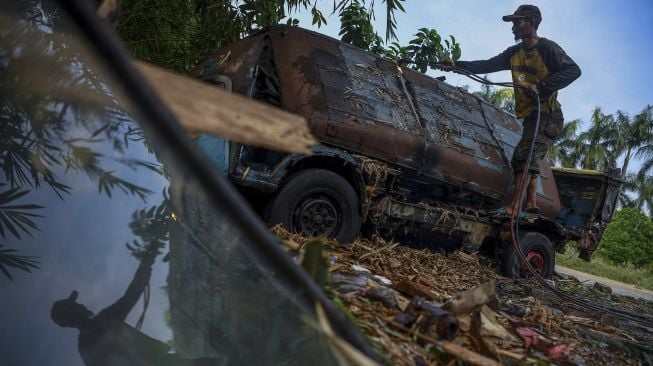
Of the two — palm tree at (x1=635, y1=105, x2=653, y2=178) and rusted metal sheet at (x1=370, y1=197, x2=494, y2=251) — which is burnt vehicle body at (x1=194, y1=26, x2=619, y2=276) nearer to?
rusted metal sheet at (x1=370, y1=197, x2=494, y2=251)

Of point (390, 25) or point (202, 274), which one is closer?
point (202, 274)

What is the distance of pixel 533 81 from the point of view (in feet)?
16.6

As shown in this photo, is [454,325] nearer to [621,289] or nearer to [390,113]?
[390,113]

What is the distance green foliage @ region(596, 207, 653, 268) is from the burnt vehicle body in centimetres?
2376

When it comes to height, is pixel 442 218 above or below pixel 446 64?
below

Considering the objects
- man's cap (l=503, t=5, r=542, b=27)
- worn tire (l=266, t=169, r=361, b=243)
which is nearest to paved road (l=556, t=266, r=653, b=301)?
man's cap (l=503, t=5, r=542, b=27)

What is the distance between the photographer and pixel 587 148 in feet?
117

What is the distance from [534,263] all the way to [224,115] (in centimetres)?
563

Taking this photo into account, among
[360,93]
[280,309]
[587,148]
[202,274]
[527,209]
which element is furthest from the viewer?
[587,148]

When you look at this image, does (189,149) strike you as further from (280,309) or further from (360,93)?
(360,93)

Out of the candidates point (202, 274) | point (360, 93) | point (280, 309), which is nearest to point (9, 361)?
point (202, 274)

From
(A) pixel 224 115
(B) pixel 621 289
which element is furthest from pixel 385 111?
(B) pixel 621 289

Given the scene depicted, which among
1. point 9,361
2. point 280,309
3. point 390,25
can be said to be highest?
point 390,25

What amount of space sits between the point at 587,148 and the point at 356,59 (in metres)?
38.1
